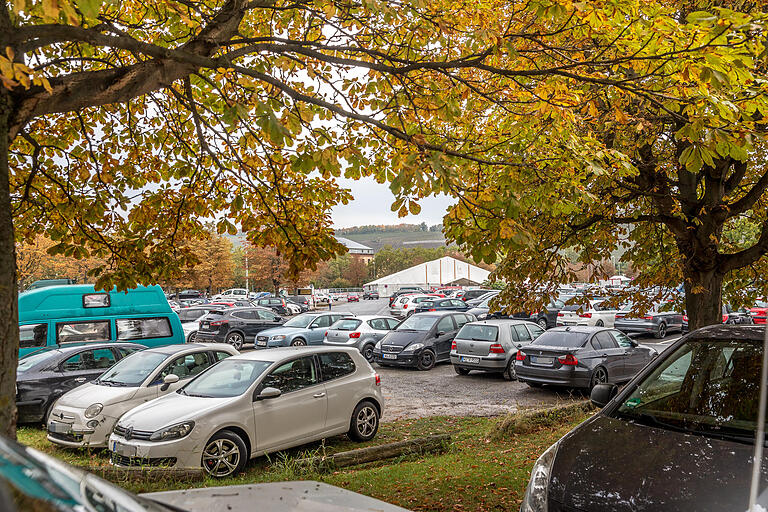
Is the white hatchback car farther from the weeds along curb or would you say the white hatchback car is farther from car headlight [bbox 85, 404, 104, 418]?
the weeds along curb

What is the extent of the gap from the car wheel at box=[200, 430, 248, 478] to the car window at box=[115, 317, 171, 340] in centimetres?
813

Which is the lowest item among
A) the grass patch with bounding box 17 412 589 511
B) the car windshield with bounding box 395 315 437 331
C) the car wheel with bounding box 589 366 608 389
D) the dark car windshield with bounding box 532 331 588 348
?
the grass patch with bounding box 17 412 589 511

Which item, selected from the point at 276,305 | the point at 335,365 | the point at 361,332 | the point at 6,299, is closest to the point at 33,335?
the point at 335,365

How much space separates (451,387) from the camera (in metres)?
14.5

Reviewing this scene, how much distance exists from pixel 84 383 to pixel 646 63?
410 inches

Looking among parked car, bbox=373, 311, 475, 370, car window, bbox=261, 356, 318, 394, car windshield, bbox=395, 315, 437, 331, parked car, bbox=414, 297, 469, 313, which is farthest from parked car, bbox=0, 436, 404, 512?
parked car, bbox=414, 297, 469, 313

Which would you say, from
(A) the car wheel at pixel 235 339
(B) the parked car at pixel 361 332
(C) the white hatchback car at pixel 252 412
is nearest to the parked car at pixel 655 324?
(B) the parked car at pixel 361 332

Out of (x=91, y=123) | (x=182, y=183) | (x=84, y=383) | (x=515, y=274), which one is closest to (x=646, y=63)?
(x=515, y=274)

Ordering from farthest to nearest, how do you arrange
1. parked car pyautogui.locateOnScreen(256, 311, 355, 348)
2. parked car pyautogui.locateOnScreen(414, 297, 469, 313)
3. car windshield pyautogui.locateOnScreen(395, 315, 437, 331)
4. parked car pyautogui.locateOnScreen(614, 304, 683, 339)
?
parked car pyautogui.locateOnScreen(414, 297, 469, 313) → parked car pyautogui.locateOnScreen(614, 304, 683, 339) → parked car pyautogui.locateOnScreen(256, 311, 355, 348) → car windshield pyautogui.locateOnScreen(395, 315, 437, 331)

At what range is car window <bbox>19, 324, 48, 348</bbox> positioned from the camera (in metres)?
13.2

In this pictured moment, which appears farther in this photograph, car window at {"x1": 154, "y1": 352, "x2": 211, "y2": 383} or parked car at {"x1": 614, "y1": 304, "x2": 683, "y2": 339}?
parked car at {"x1": 614, "y1": 304, "x2": 683, "y2": 339}

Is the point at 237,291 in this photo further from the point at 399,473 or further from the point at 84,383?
the point at 399,473

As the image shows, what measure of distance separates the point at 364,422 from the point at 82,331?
8.38 m

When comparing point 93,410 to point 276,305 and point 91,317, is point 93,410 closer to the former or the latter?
point 91,317
